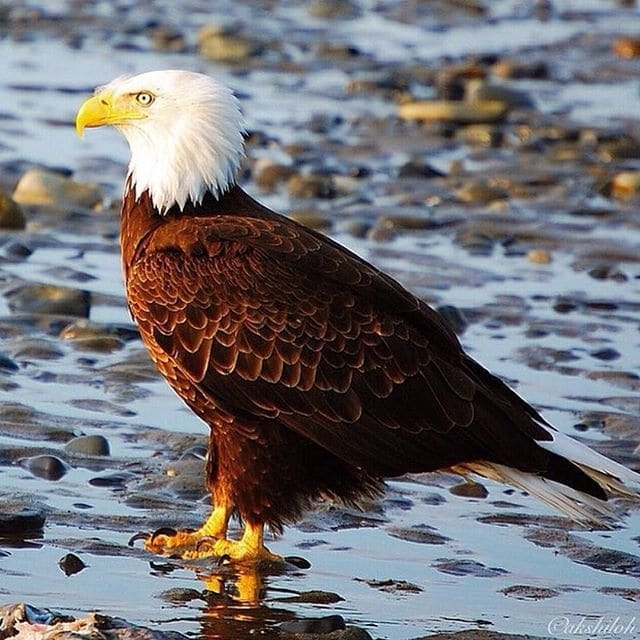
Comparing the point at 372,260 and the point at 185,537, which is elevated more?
the point at 372,260

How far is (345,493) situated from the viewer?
21.0 feet

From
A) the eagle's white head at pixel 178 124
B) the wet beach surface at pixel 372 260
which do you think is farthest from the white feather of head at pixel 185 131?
the wet beach surface at pixel 372 260

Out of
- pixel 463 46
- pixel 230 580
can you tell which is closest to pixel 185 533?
pixel 230 580

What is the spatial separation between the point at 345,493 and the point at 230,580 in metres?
0.54

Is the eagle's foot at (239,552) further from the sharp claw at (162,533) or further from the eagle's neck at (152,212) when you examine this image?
the eagle's neck at (152,212)

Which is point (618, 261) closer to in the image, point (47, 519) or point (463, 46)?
point (47, 519)

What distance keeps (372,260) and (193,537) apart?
3.86 meters

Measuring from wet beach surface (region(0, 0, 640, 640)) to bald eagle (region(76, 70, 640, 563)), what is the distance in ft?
0.74

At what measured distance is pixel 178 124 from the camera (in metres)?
6.66

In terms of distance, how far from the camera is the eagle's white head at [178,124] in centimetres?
660

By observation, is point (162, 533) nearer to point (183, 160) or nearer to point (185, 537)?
point (185, 537)

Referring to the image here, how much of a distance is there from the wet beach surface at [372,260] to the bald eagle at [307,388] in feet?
0.74

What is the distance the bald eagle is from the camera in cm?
623

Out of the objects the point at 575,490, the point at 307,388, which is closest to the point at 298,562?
the point at 307,388
